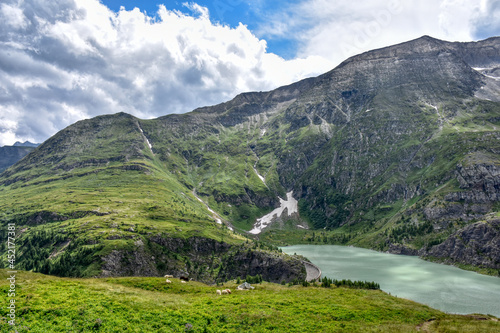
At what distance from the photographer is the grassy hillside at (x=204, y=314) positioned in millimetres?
26016

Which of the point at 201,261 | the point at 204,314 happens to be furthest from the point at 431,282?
the point at 204,314

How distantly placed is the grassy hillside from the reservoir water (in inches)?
1709

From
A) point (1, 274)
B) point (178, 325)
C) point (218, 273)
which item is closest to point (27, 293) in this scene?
point (178, 325)

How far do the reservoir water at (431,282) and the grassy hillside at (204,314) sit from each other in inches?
1709

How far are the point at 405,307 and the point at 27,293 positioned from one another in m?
57.4

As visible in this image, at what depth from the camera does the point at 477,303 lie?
80.2 metres

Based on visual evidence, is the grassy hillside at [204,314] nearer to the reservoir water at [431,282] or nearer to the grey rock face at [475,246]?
the reservoir water at [431,282]

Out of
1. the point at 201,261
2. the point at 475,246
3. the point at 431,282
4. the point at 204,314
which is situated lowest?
the point at 201,261

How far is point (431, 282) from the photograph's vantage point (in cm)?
10719

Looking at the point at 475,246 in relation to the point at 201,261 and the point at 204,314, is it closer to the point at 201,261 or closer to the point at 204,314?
the point at 201,261

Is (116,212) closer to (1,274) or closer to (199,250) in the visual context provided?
(199,250)

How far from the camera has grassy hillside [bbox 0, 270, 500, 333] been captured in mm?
26016

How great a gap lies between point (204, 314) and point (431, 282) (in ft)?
383

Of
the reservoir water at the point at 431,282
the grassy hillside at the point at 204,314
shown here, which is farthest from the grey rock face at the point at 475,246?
the grassy hillside at the point at 204,314
